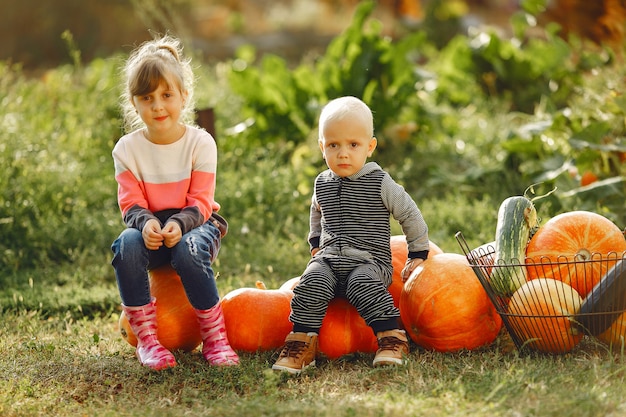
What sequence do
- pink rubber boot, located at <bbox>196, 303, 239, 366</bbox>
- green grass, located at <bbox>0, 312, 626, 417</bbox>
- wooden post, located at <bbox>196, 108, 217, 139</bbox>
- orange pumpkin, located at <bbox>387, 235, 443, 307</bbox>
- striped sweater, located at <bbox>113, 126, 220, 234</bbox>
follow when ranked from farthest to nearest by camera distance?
wooden post, located at <bbox>196, 108, 217, 139</bbox>
orange pumpkin, located at <bbox>387, 235, 443, 307</bbox>
striped sweater, located at <bbox>113, 126, 220, 234</bbox>
pink rubber boot, located at <bbox>196, 303, 239, 366</bbox>
green grass, located at <bbox>0, 312, 626, 417</bbox>

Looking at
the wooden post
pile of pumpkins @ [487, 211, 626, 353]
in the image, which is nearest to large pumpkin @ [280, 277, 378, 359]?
pile of pumpkins @ [487, 211, 626, 353]

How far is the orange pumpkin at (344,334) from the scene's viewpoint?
149 inches

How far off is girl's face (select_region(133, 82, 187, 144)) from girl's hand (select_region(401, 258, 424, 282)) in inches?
48.8

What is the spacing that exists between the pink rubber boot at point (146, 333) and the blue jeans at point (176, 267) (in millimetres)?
42

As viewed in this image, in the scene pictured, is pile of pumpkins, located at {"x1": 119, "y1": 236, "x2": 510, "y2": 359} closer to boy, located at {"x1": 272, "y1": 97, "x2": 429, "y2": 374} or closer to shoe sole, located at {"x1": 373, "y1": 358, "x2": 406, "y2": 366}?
boy, located at {"x1": 272, "y1": 97, "x2": 429, "y2": 374}

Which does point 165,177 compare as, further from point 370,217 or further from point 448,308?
point 448,308

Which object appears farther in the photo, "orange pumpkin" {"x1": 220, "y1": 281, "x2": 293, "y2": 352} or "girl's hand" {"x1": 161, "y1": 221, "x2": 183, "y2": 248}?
"orange pumpkin" {"x1": 220, "y1": 281, "x2": 293, "y2": 352}

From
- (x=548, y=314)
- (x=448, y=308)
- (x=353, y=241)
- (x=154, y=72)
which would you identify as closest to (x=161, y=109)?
(x=154, y=72)

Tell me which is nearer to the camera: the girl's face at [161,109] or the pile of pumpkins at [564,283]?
the pile of pumpkins at [564,283]

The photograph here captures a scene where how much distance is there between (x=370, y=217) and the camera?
382 centimetres

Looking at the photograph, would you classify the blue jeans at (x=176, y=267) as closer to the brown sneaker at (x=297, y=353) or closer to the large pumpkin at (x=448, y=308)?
the brown sneaker at (x=297, y=353)

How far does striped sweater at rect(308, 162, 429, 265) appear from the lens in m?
3.79

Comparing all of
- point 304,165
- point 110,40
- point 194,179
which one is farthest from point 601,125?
point 110,40

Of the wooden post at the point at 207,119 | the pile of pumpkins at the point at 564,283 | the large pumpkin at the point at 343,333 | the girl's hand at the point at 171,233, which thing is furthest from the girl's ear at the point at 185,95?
the wooden post at the point at 207,119
